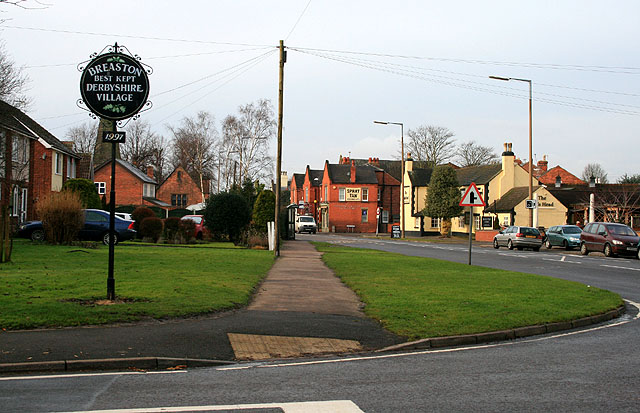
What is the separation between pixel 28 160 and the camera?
38781 millimetres

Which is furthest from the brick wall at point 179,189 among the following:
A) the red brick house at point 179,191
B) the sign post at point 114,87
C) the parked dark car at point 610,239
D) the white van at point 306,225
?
the sign post at point 114,87

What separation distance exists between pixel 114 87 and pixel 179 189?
7196cm

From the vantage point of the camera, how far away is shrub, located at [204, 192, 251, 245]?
35.3 metres

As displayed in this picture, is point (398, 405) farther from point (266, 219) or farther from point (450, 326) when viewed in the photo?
point (266, 219)

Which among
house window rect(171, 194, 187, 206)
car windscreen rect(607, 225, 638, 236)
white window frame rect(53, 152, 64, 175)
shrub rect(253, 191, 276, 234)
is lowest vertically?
car windscreen rect(607, 225, 638, 236)

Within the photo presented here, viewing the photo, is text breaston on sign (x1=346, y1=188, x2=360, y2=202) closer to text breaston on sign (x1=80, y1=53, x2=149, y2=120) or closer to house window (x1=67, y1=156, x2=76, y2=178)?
house window (x1=67, y1=156, x2=76, y2=178)

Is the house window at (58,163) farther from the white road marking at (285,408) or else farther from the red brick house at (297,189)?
the red brick house at (297,189)

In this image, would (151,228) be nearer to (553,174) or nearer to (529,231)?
(529,231)

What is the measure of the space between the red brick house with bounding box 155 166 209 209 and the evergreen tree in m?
31.1

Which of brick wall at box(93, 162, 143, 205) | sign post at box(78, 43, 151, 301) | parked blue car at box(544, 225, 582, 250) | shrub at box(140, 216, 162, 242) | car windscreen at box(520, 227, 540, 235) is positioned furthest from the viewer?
brick wall at box(93, 162, 143, 205)

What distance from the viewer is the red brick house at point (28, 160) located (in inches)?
1371

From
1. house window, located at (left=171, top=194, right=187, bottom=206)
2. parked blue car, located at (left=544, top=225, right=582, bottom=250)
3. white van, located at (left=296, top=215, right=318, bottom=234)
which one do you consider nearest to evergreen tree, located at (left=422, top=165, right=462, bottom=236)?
white van, located at (left=296, top=215, right=318, bottom=234)

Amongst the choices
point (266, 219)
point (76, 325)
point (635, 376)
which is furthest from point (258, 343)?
point (266, 219)

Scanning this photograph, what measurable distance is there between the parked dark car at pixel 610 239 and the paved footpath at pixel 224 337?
23.1 metres
